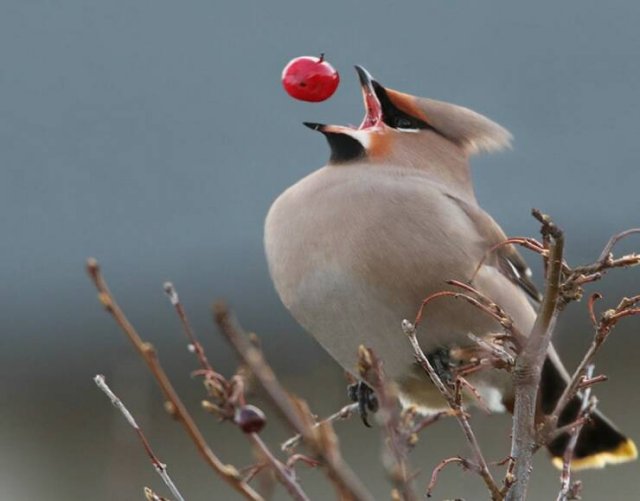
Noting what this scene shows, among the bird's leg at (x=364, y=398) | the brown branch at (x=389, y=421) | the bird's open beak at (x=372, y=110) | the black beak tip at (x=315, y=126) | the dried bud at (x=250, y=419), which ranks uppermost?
the black beak tip at (x=315, y=126)

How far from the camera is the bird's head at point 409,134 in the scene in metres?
4.42

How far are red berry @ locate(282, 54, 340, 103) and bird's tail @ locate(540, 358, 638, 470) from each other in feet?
4.04

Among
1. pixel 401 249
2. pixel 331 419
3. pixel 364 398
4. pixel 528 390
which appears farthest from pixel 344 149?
pixel 528 390

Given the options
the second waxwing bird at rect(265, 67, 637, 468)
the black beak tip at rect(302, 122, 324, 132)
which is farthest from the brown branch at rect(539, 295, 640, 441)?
the black beak tip at rect(302, 122, 324, 132)

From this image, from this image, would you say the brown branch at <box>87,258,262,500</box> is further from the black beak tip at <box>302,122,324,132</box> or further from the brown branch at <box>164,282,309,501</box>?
the black beak tip at <box>302,122,324,132</box>

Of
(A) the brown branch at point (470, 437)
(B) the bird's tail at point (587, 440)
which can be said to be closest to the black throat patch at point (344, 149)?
(B) the bird's tail at point (587, 440)

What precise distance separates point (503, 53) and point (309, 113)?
88.0 inches

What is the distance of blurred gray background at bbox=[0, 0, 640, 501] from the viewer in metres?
10.1

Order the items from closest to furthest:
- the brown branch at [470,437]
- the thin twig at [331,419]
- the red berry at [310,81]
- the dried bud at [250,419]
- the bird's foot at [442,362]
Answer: the dried bud at [250,419] < the brown branch at [470,437] < the thin twig at [331,419] < the red berry at [310,81] < the bird's foot at [442,362]

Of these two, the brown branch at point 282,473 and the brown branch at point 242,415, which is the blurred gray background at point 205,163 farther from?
the brown branch at point 282,473

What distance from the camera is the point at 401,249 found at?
13.3ft

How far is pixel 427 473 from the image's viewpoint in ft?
29.5

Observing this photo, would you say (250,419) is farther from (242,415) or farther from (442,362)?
(442,362)

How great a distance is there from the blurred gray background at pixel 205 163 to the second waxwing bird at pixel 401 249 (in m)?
4.66
